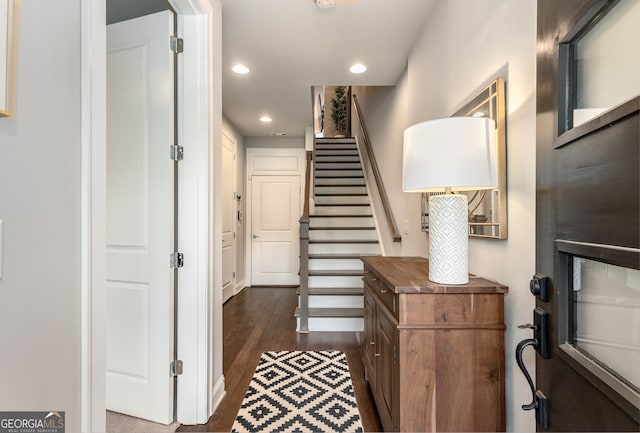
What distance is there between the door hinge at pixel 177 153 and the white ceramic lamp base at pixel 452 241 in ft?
4.80

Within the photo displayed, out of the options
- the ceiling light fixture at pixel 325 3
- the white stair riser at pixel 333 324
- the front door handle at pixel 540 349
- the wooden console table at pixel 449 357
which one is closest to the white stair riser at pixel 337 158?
the white stair riser at pixel 333 324

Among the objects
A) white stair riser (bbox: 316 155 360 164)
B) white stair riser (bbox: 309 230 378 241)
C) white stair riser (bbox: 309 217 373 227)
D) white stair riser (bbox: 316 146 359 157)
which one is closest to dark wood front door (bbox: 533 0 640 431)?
white stair riser (bbox: 309 230 378 241)

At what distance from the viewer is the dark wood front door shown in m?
0.50

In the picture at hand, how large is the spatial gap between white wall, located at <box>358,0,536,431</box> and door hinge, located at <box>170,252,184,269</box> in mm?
1646

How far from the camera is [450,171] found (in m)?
1.21

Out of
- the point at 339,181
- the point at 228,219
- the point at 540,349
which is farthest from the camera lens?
the point at 339,181

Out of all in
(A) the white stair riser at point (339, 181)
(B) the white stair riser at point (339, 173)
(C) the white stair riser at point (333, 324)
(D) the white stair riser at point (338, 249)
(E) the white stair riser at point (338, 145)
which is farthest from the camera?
(E) the white stair riser at point (338, 145)

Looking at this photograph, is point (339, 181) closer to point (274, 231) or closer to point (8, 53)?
point (274, 231)

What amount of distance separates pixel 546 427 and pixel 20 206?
1354 mm

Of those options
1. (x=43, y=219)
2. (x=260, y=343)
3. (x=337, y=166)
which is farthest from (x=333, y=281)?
(x=43, y=219)

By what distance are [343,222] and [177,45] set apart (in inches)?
129

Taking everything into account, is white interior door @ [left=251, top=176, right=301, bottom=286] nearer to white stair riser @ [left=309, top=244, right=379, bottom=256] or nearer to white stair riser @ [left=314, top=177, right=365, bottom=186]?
white stair riser @ [left=314, top=177, right=365, bottom=186]

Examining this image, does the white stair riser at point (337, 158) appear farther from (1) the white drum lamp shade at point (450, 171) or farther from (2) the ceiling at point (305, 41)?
(1) the white drum lamp shade at point (450, 171)

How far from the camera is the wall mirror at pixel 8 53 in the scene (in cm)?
64
